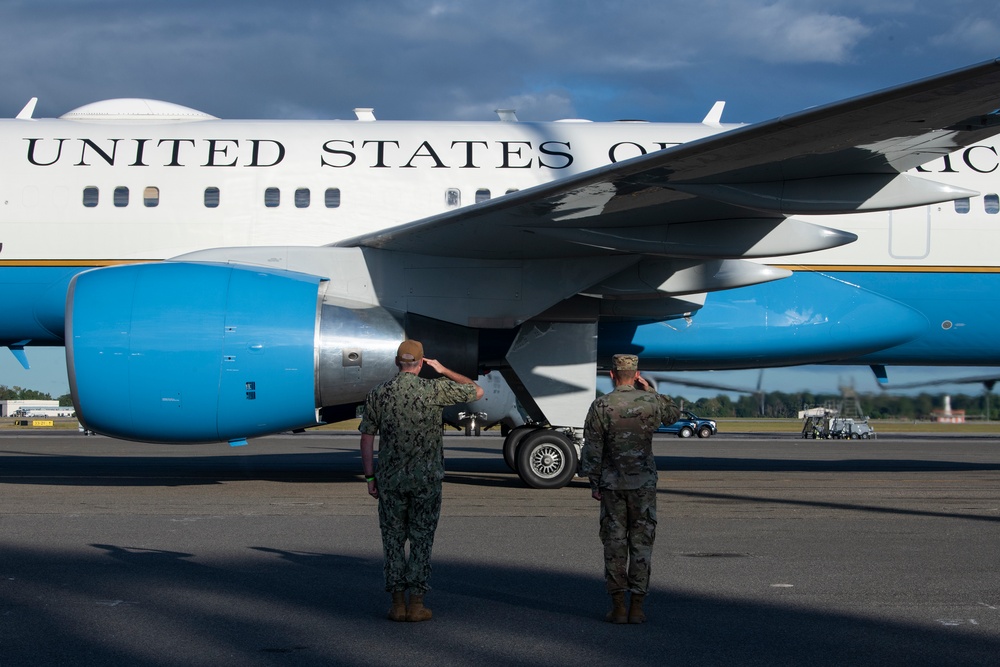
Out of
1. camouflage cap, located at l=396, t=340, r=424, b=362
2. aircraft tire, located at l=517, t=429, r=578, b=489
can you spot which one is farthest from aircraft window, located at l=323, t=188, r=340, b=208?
camouflage cap, located at l=396, t=340, r=424, b=362

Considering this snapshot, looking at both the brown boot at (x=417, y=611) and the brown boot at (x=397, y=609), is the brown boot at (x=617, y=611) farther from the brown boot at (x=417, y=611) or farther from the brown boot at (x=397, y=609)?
the brown boot at (x=397, y=609)

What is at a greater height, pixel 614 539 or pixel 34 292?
pixel 34 292

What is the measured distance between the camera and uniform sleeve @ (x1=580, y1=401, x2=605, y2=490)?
559cm

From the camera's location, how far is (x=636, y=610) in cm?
539

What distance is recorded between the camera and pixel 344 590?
6.16 m

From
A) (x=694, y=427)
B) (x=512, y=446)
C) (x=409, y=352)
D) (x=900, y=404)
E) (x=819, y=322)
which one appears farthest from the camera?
(x=694, y=427)

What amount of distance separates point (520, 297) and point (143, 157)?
5.34m

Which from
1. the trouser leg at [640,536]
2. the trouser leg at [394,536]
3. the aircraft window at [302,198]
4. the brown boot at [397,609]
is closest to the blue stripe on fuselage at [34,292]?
the aircraft window at [302,198]

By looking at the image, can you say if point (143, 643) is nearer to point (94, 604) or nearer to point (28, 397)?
point (94, 604)

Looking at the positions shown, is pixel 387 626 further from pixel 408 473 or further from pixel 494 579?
pixel 494 579

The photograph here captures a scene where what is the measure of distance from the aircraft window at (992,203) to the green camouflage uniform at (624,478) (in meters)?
9.31

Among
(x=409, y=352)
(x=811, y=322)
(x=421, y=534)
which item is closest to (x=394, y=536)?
(x=421, y=534)

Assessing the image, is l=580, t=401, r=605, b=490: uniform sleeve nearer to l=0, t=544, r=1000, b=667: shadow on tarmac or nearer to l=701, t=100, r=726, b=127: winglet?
l=0, t=544, r=1000, b=667: shadow on tarmac

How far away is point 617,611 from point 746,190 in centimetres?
520
